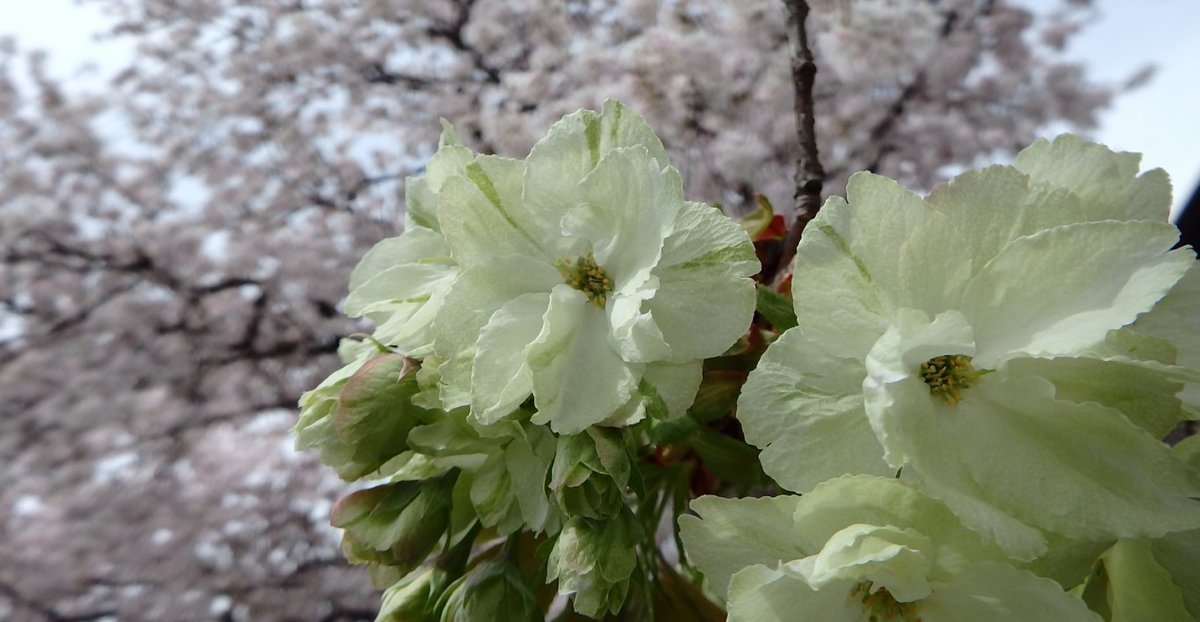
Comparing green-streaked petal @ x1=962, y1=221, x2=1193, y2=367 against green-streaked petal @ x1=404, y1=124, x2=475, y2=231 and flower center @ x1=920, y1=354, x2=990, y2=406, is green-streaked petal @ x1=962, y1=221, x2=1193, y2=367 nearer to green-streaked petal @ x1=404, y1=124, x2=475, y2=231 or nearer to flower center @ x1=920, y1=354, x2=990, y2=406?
flower center @ x1=920, y1=354, x2=990, y2=406

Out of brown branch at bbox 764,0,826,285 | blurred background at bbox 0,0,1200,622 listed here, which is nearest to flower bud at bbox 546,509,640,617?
brown branch at bbox 764,0,826,285

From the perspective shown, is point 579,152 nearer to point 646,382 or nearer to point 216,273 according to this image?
point 646,382

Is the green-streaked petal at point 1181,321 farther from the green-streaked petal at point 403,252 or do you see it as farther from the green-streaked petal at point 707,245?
the green-streaked petal at point 403,252

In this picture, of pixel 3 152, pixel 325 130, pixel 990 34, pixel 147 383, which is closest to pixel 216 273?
pixel 147 383

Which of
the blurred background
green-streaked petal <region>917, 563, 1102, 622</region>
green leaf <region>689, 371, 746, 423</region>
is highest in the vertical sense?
green-streaked petal <region>917, 563, 1102, 622</region>

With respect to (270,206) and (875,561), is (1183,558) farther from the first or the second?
(270,206)

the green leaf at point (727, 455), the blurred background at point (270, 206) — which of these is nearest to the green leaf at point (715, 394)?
the green leaf at point (727, 455)

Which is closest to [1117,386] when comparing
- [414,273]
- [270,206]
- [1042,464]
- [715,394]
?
[1042,464]
